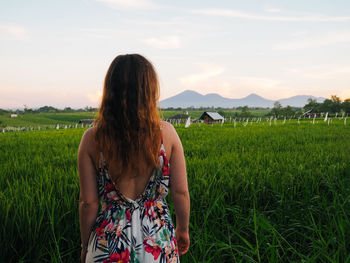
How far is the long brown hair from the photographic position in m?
1.25

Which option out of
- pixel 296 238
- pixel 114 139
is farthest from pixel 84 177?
pixel 296 238

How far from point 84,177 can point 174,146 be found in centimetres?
52

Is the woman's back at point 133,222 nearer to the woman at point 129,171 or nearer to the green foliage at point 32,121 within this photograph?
the woman at point 129,171

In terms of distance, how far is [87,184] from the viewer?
1377 mm

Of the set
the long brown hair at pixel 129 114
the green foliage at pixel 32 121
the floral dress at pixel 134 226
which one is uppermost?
the long brown hair at pixel 129 114

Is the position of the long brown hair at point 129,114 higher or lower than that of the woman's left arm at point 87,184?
higher

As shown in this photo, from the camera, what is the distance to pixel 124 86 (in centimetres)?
124

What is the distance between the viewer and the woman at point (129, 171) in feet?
4.16

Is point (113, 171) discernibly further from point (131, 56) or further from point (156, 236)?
Result: point (131, 56)

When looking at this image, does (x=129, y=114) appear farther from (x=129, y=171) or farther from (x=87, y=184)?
(x=87, y=184)

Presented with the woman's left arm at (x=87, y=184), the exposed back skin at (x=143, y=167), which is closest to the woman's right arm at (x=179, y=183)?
the exposed back skin at (x=143, y=167)

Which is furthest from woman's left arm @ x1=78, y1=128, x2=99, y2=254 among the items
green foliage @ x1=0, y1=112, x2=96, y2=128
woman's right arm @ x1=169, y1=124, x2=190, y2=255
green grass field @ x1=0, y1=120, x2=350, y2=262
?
green foliage @ x1=0, y1=112, x2=96, y2=128

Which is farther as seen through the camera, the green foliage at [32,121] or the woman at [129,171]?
the green foliage at [32,121]

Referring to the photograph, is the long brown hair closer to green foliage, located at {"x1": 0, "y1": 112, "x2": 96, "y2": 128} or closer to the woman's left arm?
the woman's left arm
